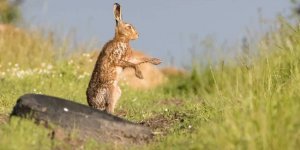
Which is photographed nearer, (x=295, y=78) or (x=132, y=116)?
(x=295, y=78)

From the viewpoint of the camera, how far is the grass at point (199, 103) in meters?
7.02

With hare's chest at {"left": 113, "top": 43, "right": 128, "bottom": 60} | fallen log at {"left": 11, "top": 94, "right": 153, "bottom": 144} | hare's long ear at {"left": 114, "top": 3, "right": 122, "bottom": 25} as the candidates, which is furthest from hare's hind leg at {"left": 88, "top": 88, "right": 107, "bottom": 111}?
fallen log at {"left": 11, "top": 94, "right": 153, "bottom": 144}

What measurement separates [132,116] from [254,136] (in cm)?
514

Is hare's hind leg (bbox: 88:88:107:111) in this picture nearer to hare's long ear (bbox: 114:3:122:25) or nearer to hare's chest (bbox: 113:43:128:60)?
hare's chest (bbox: 113:43:128:60)

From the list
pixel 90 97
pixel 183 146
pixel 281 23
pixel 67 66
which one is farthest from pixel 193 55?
pixel 183 146

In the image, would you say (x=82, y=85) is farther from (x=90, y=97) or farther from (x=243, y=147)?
(x=243, y=147)

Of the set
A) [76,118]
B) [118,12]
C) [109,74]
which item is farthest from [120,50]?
[76,118]

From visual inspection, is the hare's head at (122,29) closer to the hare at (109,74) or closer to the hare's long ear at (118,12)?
the hare's long ear at (118,12)

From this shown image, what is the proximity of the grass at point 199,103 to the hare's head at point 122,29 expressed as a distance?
1.29 metres

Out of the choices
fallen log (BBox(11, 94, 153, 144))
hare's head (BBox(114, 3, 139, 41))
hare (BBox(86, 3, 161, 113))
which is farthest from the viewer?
hare's head (BBox(114, 3, 139, 41))

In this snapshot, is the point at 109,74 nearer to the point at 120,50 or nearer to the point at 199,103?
the point at 120,50

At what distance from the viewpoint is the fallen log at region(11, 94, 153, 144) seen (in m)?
8.50

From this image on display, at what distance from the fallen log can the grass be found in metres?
0.16

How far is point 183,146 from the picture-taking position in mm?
8070
